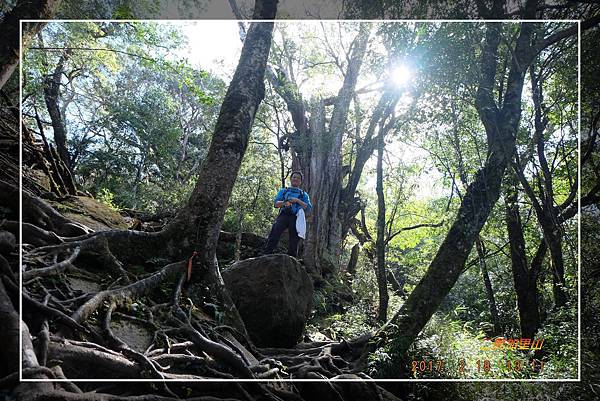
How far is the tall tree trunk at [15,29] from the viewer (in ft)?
10.4

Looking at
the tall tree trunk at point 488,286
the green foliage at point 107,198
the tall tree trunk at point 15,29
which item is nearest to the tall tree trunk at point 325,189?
the tall tree trunk at point 488,286

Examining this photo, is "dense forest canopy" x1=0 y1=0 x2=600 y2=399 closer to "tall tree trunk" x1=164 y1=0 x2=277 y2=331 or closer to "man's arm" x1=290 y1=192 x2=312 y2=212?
"tall tree trunk" x1=164 y1=0 x2=277 y2=331

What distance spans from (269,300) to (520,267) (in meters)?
1.97

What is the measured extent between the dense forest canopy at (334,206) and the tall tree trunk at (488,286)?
2cm

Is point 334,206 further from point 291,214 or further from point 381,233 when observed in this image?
point 291,214

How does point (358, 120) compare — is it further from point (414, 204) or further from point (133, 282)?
point (133, 282)

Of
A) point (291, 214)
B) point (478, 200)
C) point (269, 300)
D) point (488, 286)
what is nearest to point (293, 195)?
point (291, 214)

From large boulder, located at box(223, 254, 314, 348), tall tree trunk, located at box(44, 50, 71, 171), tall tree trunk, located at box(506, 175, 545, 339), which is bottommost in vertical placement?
large boulder, located at box(223, 254, 314, 348)

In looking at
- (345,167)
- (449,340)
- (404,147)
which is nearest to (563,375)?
(449,340)

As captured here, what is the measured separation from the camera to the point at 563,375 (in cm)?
281

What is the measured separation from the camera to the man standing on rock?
3.44 m

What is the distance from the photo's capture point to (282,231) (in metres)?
3.71

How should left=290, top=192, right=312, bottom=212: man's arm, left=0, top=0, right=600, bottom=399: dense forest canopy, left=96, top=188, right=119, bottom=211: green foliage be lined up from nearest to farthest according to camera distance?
left=0, top=0, right=600, bottom=399: dense forest canopy
left=290, top=192, right=312, bottom=212: man's arm
left=96, top=188, right=119, bottom=211: green foliage

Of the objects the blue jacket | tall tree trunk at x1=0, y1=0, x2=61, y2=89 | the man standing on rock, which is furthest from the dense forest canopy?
tall tree trunk at x1=0, y1=0, x2=61, y2=89
